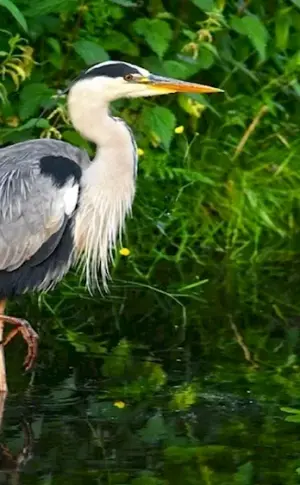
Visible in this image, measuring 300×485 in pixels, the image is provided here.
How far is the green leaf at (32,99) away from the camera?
743 cm

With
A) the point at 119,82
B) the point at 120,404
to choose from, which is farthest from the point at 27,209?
the point at 120,404

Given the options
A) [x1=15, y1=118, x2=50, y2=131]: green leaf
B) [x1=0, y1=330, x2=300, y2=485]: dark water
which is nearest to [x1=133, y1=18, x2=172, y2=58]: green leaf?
[x1=15, y1=118, x2=50, y2=131]: green leaf

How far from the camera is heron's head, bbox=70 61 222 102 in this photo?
619 cm

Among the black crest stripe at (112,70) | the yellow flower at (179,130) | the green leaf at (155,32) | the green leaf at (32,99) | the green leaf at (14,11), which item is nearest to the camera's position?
the black crest stripe at (112,70)

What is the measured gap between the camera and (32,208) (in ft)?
19.9

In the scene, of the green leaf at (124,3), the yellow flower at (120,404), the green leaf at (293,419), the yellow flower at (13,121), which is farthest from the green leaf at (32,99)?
the green leaf at (293,419)

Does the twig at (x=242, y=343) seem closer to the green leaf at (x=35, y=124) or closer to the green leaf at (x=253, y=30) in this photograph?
the green leaf at (x=35, y=124)

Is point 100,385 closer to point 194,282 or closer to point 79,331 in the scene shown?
point 79,331

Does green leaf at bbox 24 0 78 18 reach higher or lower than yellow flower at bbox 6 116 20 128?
higher

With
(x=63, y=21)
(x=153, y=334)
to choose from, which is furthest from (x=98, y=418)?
(x=63, y=21)

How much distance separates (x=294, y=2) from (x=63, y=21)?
4.16ft

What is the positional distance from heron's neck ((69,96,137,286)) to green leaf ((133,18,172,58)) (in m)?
1.34

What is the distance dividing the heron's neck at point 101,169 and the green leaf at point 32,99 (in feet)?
3.78

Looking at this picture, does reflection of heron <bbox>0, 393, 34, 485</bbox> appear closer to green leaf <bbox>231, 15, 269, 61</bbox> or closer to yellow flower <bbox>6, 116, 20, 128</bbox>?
yellow flower <bbox>6, 116, 20, 128</bbox>
